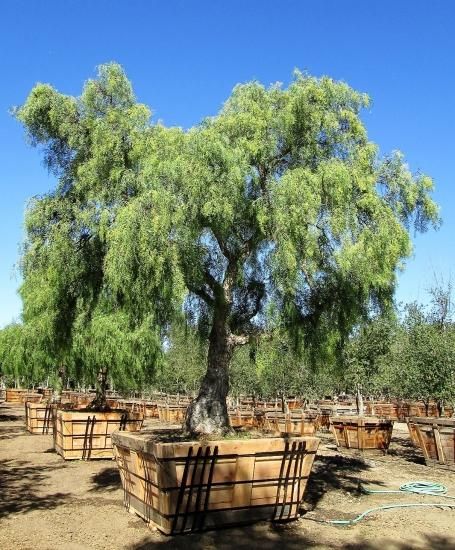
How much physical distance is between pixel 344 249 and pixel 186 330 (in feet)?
12.0

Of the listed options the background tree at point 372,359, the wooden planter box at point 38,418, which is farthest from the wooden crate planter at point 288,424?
the wooden planter box at point 38,418

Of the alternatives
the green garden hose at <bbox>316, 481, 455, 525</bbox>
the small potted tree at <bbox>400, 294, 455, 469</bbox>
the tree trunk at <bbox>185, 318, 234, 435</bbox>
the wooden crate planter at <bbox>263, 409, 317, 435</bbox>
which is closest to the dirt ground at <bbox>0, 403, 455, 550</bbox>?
the green garden hose at <bbox>316, 481, 455, 525</bbox>

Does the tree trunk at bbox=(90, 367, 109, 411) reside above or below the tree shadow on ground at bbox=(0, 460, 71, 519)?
above

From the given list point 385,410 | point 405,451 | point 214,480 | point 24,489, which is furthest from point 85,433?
point 385,410

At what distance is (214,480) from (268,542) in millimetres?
949

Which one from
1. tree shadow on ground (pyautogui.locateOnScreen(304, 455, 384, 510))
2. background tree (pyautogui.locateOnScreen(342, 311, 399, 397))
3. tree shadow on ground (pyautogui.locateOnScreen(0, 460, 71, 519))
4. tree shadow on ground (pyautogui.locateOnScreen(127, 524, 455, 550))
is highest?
background tree (pyautogui.locateOnScreen(342, 311, 399, 397))

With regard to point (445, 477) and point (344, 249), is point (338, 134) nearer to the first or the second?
point (344, 249)

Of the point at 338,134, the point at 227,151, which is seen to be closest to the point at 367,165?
the point at 338,134

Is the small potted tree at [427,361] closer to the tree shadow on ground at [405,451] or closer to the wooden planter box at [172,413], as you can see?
the tree shadow on ground at [405,451]

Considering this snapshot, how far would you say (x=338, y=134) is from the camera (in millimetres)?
8703

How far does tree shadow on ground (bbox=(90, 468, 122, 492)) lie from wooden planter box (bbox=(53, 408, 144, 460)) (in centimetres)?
Answer: 147

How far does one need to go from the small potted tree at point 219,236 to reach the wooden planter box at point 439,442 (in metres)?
4.80

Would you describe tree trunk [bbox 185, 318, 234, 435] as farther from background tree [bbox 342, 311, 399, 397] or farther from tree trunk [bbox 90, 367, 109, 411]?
background tree [bbox 342, 311, 399, 397]

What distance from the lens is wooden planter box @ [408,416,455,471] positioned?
12.1 metres
